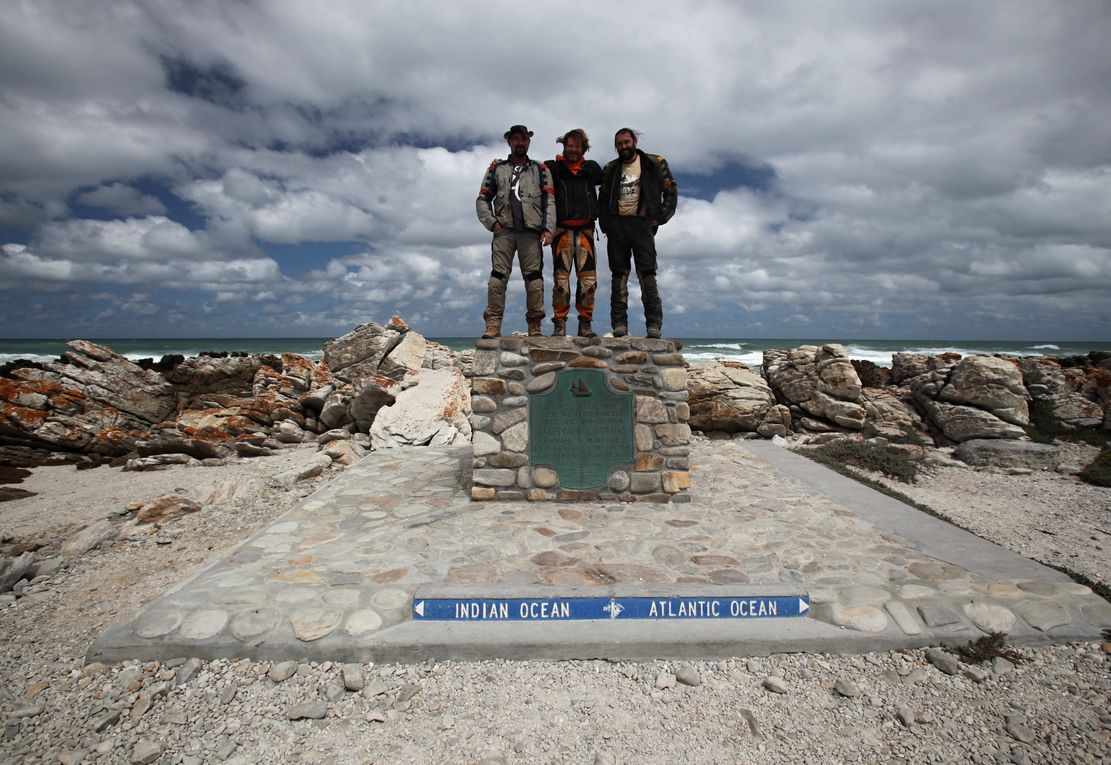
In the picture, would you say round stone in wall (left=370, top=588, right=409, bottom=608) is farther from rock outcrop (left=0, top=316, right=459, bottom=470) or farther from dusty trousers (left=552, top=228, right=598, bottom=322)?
rock outcrop (left=0, top=316, right=459, bottom=470)

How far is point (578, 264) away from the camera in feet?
18.7

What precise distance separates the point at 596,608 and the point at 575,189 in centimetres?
404

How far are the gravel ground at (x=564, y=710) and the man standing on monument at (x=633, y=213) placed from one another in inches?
140

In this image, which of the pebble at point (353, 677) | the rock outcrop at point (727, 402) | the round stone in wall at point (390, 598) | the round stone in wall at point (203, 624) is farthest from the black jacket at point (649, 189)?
the rock outcrop at point (727, 402)

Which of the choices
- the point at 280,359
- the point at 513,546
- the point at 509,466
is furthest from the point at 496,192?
the point at 280,359

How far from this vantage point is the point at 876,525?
4938 millimetres

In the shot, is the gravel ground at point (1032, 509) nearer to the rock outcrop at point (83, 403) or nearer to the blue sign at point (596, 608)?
the blue sign at point (596, 608)

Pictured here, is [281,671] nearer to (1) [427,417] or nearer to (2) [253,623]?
(2) [253,623]

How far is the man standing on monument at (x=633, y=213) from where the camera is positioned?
5.55 m

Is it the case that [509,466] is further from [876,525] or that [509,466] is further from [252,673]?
[876,525]

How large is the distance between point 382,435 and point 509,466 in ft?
14.0

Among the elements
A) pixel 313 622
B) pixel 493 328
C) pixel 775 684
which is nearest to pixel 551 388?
pixel 493 328

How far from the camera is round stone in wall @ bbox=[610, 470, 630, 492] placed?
557 centimetres

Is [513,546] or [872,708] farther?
[513,546]
